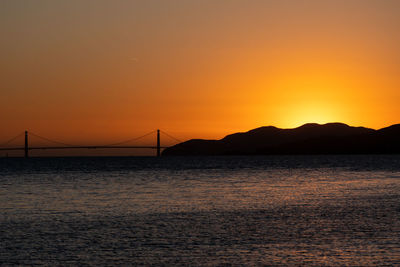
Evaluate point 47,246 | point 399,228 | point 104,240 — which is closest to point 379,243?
point 399,228

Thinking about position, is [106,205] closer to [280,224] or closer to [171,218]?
[171,218]

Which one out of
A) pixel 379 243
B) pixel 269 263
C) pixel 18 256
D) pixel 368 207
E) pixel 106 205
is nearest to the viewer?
pixel 269 263

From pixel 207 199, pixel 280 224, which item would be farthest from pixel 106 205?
pixel 280 224

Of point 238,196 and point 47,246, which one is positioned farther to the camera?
point 238,196

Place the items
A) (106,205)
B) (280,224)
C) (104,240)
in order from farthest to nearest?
(106,205) → (280,224) → (104,240)

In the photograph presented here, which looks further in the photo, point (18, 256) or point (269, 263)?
point (18, 256)

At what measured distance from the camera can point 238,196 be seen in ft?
162

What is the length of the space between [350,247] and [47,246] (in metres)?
12.0

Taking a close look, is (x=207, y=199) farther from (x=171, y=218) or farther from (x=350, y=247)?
(x=350, y=247)

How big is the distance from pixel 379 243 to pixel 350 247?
58.5 inches

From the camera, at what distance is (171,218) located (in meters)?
32.9

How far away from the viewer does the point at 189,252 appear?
2186cm

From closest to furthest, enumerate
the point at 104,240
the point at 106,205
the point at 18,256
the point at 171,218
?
the point at 18,256 < the point at 104,240 < the point at 171,218 < the point at 106,205

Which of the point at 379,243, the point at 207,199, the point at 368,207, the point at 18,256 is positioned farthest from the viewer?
the point at 207,199
